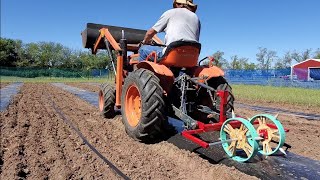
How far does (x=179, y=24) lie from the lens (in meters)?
4.59

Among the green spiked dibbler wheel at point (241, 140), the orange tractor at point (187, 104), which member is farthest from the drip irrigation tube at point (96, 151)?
the green spiked dibbler wheel at point (241, 140)

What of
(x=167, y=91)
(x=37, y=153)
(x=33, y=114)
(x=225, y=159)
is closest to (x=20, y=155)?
(x=37, y=153)

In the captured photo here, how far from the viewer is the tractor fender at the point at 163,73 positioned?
447cm

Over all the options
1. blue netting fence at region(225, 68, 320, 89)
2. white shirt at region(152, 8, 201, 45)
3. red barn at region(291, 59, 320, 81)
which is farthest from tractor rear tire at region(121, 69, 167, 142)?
red barn at region(291, 59, 320, 81)

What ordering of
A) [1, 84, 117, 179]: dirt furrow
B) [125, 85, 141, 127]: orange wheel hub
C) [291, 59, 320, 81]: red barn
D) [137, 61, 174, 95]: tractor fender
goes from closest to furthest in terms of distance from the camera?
1. [1, 84, 117, 179]: dirt furrow
2. [137, 61, 174, 95]: tractor fender
3. [125, 85, 141, 127]: orange wheel hub
4. [291, 59, 320, 81]: red barn

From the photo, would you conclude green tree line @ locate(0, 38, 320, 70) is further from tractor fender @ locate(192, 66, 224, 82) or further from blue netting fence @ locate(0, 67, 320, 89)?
tractor fender @ locate(192, 66, 224, 82)

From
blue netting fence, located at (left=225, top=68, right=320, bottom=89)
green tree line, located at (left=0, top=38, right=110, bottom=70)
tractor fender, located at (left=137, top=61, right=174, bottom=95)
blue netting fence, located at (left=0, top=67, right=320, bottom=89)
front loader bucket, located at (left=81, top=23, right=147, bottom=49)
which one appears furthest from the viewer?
green tree line, located at (left=0, top=38, right=110, bottom=70)

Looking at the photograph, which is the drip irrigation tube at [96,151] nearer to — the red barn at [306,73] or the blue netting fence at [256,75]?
the blue netting fence at [256,75]

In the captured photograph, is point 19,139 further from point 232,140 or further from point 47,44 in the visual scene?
point 47,44

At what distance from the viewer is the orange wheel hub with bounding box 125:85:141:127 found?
4988mm

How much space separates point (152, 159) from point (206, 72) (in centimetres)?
166

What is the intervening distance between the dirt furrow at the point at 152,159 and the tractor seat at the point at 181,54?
1221mm

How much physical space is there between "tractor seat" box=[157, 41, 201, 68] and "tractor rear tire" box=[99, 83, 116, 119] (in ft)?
7.02

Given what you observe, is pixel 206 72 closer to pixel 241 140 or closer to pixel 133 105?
pixel 133 105
